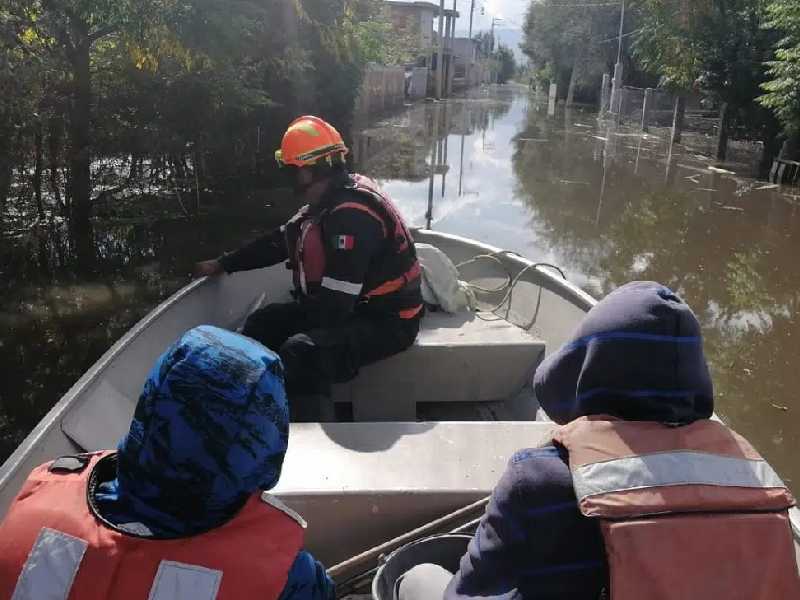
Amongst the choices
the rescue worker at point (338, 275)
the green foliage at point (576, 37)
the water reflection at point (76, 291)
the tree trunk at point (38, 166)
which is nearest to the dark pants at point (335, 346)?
the rescue worker at point (338, 275)

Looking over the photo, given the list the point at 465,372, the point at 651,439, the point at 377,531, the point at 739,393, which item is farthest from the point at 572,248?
the point at 651,439

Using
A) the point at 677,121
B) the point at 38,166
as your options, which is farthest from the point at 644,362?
the point at 677,121

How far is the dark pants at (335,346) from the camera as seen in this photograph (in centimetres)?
372

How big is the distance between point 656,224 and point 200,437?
12.9 meters

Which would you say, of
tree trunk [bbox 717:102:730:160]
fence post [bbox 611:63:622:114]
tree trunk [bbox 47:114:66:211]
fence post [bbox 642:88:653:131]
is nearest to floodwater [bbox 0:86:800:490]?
tree trunk [bbox 717:102:730:160]

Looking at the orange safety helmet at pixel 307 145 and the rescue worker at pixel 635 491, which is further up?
the orange safety helmet at pixel 307 145

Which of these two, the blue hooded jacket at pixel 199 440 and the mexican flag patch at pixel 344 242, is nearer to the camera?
the blue hooded jacket at pixel 199 440

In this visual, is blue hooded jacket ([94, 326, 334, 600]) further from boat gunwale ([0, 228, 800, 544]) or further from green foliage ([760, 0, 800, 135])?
green foliage ([760, 0, 800, 135])

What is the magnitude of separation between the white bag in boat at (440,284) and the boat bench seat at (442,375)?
567 mm

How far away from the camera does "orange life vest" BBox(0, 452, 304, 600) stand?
1.38 meters

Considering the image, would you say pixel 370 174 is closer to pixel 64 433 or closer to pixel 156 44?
pixel 156 44

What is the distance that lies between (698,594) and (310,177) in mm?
3015

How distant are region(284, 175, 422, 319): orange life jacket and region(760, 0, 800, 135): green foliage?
544 inches

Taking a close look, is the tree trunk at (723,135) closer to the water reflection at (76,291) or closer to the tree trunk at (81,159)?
the water reflection at (76,291)
